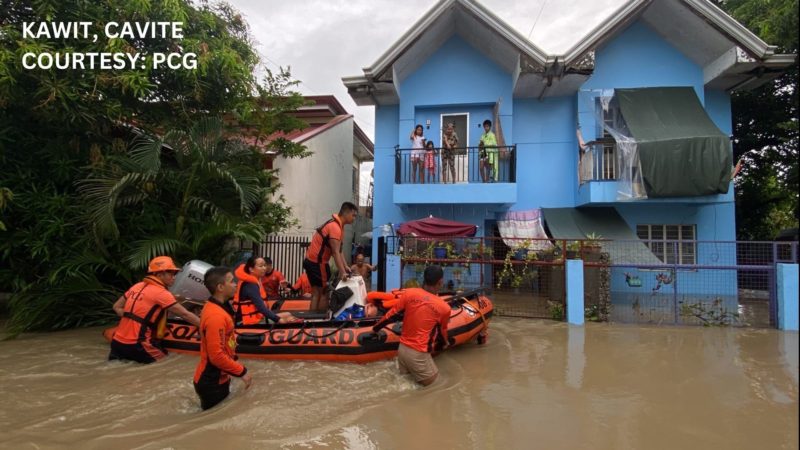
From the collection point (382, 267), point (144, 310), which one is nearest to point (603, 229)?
point (382, 267)

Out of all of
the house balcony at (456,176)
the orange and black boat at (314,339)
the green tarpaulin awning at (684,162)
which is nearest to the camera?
the orange and black boat at (314,339)

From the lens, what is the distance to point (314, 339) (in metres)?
5.78

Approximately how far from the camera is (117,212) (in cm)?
770

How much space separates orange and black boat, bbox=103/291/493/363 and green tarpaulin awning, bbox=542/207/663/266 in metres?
4.97

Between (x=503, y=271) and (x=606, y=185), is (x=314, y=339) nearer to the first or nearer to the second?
(x=503, y=271)

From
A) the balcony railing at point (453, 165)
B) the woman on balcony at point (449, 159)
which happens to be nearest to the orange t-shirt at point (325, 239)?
the balcony railing at point (453, 165)

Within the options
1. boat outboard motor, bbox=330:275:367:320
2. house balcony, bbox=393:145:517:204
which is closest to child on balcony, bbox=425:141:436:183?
house balcony, bbox=393:145:517:204

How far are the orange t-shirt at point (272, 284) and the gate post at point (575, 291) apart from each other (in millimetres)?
5298

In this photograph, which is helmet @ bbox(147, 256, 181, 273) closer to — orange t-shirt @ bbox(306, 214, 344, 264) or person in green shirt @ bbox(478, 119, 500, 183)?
orange t-shirt @ bbox(306, 214, 344, 264)

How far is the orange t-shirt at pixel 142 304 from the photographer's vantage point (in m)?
5.39

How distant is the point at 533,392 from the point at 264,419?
288 cm

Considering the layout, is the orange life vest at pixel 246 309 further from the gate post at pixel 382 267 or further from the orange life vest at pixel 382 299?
the gate post at pixel 382 267

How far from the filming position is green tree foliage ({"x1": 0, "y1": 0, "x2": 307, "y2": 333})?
267 inches

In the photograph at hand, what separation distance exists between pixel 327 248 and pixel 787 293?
780 centimetres
